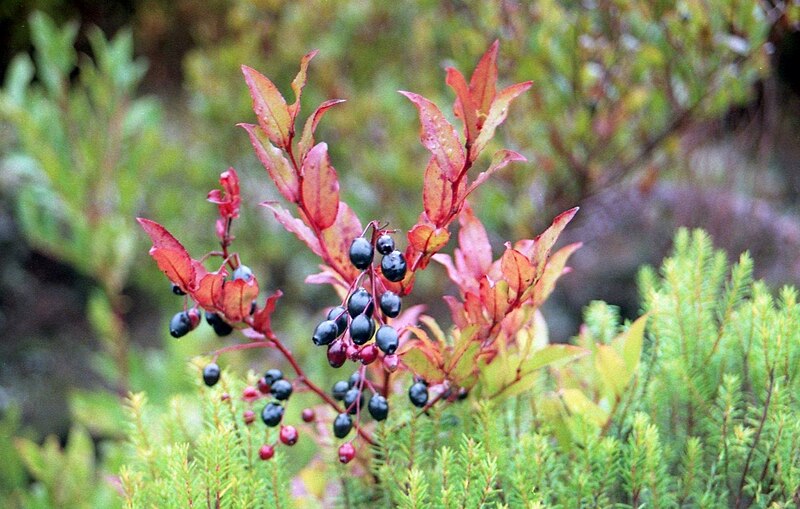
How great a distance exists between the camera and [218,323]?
0.71m

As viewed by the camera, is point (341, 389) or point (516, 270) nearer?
point (516, 270)

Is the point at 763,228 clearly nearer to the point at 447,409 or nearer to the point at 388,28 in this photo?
the point at 388,28

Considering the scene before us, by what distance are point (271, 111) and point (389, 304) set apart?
20cm

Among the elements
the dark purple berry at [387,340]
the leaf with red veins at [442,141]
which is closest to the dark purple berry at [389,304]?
the dark purple berry at [387,340]

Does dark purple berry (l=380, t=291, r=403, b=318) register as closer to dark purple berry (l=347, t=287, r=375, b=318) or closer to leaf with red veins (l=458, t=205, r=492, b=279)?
dark purple berry (l=347, t=287, r=375, b=318)

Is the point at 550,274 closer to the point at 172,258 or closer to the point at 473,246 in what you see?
the point at 473,246

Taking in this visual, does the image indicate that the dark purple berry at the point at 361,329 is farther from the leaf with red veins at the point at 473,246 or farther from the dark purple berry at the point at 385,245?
the leaf with red veins at the point at 473,246

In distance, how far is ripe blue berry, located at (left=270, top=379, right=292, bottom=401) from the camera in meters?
0.70

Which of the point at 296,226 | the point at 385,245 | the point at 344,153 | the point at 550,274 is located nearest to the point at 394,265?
the point at 385,245

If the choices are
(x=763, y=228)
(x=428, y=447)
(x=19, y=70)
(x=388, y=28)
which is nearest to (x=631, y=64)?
(x=763, y=228)

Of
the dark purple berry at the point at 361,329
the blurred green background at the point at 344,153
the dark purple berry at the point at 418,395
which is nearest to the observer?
the dark purple berry at the point at 361,329

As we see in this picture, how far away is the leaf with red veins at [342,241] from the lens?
0.69 meters

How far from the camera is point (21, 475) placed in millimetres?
1711

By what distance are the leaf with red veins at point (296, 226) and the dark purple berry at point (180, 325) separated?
15 cm
